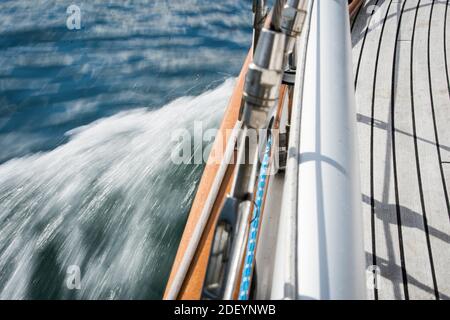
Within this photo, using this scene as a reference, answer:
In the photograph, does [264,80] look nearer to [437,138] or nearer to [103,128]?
[437,138]

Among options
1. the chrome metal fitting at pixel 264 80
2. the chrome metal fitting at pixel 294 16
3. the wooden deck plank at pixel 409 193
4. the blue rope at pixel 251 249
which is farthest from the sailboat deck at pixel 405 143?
the chrome metal fitting at pixel 264 80

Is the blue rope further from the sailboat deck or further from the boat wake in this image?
the boat wake

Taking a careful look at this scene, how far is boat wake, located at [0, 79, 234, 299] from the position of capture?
73.0 inches

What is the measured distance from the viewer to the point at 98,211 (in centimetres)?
222

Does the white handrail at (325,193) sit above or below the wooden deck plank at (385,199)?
above

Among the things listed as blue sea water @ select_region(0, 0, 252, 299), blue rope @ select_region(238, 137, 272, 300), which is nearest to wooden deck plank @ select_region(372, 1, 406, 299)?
blue rope @ select_region(238, 137, 272, 300)

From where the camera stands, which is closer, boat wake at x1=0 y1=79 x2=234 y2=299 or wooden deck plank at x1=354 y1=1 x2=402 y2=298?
wooden deck plank at x1=354 y1=1 x2=402 y2=298

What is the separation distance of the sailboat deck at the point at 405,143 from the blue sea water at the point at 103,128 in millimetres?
1057

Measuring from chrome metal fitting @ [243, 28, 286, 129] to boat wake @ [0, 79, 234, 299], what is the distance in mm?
1485

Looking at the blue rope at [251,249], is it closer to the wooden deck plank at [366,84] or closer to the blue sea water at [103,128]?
the wooden deck plank at [366,84]

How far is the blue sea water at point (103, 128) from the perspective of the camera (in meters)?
1.94

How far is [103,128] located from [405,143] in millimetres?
2286
